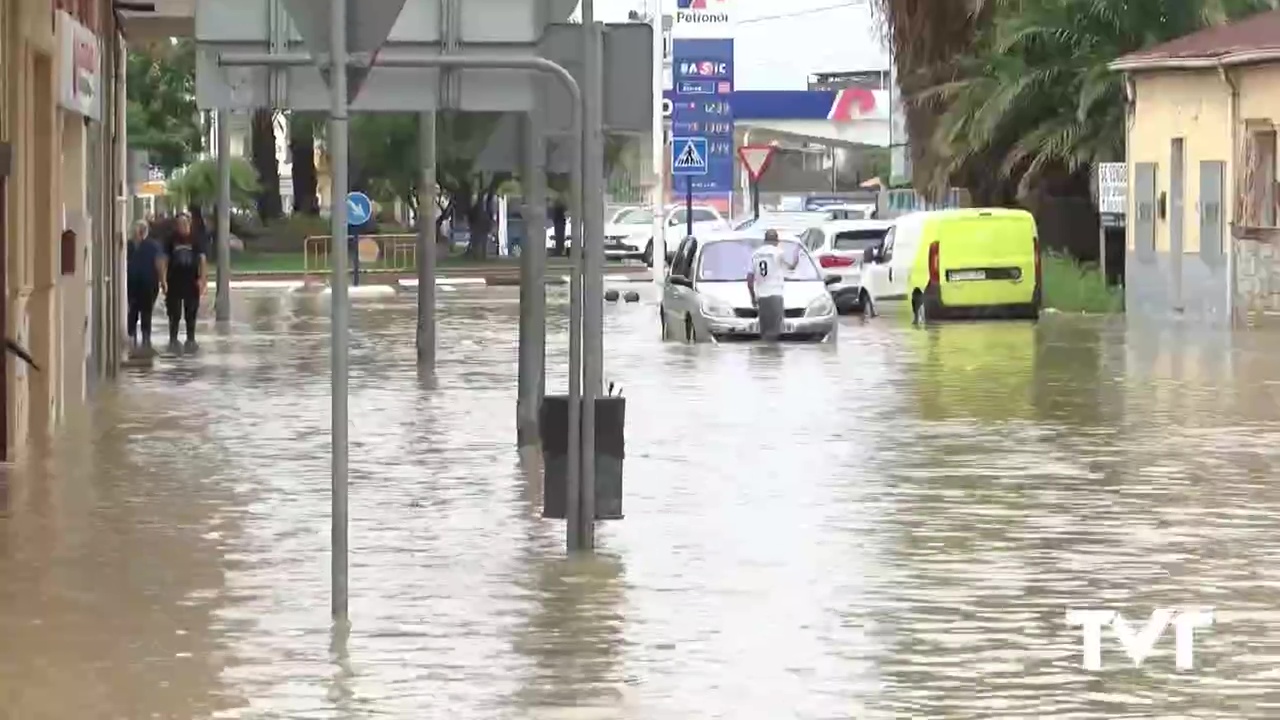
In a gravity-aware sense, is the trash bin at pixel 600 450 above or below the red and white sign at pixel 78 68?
below

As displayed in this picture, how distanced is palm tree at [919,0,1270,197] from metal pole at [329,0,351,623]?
110 ft

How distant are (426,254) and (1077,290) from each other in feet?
54.6

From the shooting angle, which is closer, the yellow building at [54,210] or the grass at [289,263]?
the yellow building at [54,210]

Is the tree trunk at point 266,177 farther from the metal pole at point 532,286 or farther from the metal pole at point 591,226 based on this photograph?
the metal pole at point 591,226

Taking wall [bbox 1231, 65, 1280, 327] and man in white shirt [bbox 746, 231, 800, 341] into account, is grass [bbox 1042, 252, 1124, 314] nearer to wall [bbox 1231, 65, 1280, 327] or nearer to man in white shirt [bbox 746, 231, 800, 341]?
wall [bbox 1231, 65, 1280, 327]

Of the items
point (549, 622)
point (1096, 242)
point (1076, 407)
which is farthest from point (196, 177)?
point (549, 622)

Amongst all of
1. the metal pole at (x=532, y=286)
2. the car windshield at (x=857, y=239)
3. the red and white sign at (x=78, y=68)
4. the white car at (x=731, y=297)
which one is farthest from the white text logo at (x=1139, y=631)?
the car windshield at (x=857, y=239)

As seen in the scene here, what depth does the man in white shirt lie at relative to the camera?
3203 cm

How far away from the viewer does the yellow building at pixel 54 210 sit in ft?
58.5

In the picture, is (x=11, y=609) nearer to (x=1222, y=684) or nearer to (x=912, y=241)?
(x=1222, y=684)

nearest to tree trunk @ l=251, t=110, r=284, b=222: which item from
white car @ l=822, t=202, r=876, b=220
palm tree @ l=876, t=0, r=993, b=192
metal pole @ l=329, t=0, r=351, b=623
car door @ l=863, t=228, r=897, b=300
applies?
white car @ l=822, t=202, r=876, b=220

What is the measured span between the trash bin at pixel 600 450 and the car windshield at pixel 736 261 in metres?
19.8

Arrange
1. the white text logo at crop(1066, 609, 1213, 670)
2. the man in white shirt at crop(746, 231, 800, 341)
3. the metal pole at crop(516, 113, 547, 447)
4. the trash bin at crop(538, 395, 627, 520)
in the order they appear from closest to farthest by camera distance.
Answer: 1. the white text logo at crop(1066, 609, 1213, 670)
2. the trash bin at crop(538, 395, 627, 520)
3. the metal pole at crop(516, 113, 547, 447)
4. the man in white shirt at crop(746, 231, 800, 341)

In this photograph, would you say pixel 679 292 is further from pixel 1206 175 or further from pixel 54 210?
pixel 54 210
